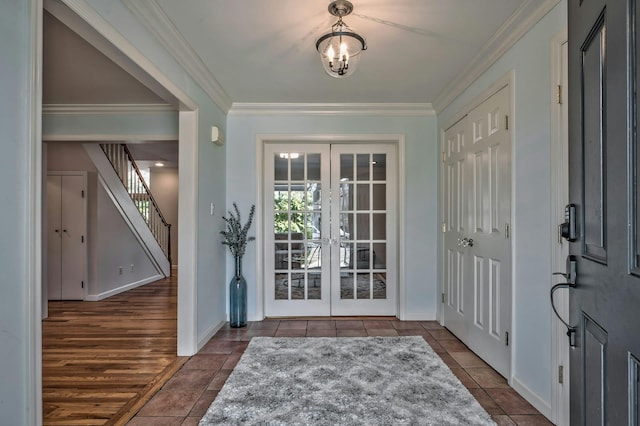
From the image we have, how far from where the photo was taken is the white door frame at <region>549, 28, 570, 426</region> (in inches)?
74.3

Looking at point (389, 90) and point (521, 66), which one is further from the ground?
point (389, 90)

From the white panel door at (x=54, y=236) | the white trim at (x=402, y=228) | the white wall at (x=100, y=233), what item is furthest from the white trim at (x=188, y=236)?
the white panel door at (x=54, y=236)

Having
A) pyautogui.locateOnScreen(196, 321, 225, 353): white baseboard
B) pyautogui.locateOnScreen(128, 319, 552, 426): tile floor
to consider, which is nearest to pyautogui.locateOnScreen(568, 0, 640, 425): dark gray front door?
pyautogui.locateOnScreen(128, 319, 552, 426): tile floor

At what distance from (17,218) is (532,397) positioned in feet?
9.24

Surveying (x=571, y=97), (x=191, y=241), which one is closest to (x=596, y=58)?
(x=571, y=97)

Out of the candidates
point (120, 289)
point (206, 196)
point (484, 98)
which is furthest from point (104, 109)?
point (484, 98)

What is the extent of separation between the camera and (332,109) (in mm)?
3914

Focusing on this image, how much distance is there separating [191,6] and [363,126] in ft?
7.47

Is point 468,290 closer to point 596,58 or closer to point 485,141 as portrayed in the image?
point 485,141

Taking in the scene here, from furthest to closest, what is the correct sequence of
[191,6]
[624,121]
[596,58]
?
[191,6] → [596,58] → [624,121]

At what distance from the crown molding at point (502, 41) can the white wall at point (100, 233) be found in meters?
4.76

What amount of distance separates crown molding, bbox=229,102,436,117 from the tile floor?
7.81 feet

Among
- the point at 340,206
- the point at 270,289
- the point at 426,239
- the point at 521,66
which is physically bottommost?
the point at 270,289

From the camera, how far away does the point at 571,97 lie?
1.00 m
